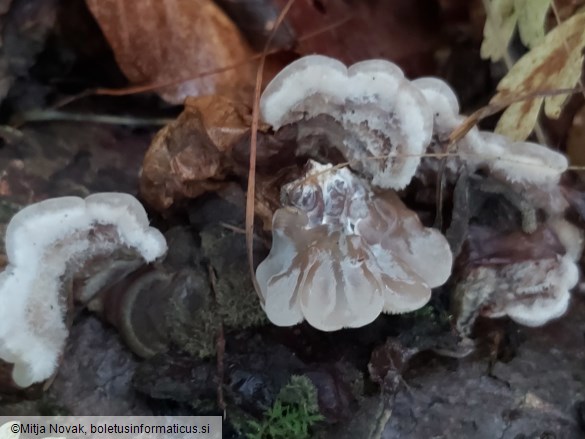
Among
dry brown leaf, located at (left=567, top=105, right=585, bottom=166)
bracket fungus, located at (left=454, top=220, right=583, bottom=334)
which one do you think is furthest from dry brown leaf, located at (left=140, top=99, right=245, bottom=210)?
dry brown leaf, located at (left=567, top=105, right=585, bottom=166)

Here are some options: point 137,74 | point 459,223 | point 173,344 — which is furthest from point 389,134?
point 137,74

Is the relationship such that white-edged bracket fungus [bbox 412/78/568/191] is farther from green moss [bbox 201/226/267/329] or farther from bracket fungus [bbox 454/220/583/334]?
green moss [bbox 201/226/267/329]

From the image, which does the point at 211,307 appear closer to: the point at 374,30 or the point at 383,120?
the point at 383,120

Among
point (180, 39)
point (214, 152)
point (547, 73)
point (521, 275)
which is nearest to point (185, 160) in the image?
point (214, 152)

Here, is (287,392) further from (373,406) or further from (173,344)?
(173,344)

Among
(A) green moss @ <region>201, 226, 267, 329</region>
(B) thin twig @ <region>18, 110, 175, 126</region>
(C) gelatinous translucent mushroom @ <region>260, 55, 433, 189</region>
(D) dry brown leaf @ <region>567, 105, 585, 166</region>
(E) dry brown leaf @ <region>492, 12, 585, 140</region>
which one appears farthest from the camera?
(B) thin twig @ <region>18, 110, 175, 126</region>
